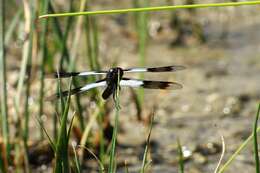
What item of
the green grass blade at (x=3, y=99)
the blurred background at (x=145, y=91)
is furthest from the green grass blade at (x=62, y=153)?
the green grass blade at (x=3, y=99)

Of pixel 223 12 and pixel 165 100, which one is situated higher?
pixel 223 12

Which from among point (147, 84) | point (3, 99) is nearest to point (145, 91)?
point (3, 99)

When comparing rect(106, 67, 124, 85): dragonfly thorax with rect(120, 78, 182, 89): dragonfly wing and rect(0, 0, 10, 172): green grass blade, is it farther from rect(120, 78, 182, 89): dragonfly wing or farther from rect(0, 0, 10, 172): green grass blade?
rect(0, 0, 10, 172): green grass blade

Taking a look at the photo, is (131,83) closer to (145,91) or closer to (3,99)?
(3,99)

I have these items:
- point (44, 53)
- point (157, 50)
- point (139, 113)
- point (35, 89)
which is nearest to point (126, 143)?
point (139, 113)

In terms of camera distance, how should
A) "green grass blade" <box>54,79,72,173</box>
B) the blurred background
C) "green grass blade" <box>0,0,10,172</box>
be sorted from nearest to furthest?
1. "green grass blade" <box>54,79,72,173</box>
2. "green grass blade" <box>0,0,10,172</box>
3. the blurred background

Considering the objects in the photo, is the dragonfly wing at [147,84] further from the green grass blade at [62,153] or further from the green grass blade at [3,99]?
the green grass blade at [3,99]

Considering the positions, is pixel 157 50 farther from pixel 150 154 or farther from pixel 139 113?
pixel 150 154

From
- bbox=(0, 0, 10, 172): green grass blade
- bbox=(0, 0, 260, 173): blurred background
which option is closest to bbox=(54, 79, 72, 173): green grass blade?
bbox=(0, 0, 260, 173): blurred background
